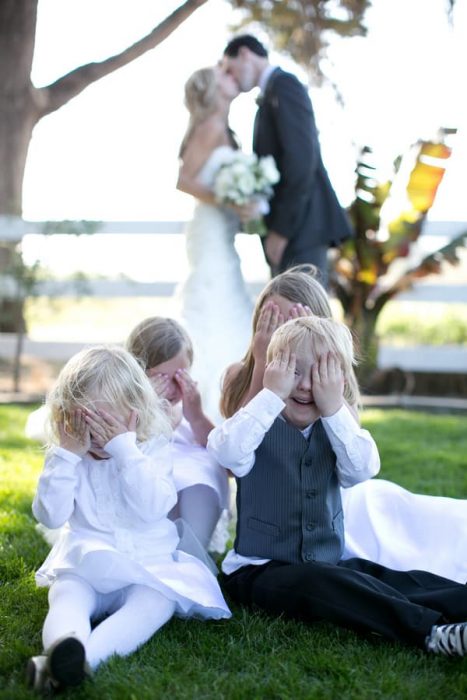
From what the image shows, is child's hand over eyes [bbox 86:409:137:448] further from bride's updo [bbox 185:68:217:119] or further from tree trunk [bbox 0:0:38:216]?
tree trunk [bbox 0:0:38:216]

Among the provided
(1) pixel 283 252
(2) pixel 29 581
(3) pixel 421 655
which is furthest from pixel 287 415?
(1) pixel 283 252

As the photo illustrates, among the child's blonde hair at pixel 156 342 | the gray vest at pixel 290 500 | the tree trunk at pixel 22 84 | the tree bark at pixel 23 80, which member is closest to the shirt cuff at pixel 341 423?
the gray vest at pixel 290 500

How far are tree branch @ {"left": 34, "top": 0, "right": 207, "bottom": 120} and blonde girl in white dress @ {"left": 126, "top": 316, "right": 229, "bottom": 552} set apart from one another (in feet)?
21.8

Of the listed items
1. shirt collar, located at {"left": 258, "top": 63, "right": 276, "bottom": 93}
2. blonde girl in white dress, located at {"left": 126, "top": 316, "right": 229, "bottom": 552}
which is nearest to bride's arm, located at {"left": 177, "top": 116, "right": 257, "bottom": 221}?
shirt collar, located at {"left": 258, "top": 63, "right": 276, "bottom": 93}

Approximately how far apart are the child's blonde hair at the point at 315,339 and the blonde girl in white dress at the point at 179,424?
566mm

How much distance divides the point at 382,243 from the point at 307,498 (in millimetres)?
5996

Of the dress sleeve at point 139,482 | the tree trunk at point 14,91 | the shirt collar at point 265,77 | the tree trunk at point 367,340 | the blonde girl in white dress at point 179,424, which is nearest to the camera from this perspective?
the dress sleeve at point 139,482

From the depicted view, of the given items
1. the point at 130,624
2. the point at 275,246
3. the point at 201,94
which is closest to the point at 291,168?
the point at 275,246

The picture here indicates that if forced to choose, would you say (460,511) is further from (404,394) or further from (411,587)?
(404,394)

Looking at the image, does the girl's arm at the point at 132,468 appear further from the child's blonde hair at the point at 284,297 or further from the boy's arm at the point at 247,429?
the child's blonde hair at the point at 284,297

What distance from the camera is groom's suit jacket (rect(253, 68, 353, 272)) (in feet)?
16.2

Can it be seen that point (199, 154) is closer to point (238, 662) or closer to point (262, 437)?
point (262, 437)

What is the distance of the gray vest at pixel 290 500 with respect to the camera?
2697 millimetres

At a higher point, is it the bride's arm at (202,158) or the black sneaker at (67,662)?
the bride's arm at (202,158)
